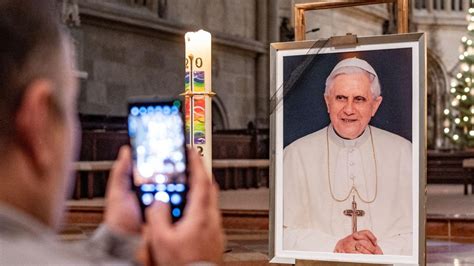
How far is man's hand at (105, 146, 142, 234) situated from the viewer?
77cm

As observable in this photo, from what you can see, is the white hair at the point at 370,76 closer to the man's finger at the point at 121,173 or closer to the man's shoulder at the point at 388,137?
the man's shoulder at the point at 388,137

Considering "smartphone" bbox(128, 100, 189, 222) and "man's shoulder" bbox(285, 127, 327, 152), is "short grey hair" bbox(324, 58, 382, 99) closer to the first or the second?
"man's shoulder" bbox(285, 127, 327, 152)

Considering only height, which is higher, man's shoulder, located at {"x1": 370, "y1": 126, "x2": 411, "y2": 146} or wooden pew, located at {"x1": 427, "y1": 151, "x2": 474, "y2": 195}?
man's shoulder, located at {"x1": 370, "y1": 126, "x2": 411, "y2": 146}

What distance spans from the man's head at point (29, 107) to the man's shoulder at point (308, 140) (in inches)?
122

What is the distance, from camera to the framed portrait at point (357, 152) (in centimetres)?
357

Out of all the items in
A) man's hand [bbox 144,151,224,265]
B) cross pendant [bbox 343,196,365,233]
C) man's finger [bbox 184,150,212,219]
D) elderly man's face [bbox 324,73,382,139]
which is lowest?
cross pendant [bbox 343,196,365,233]

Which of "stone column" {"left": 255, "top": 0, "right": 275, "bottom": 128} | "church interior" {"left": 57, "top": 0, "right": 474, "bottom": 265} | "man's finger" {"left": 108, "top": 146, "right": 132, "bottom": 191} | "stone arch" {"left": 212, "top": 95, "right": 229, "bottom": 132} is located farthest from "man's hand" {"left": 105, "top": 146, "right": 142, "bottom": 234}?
"stone column" {"left": 255, "top": 0, "right": 275, "bottom": 128}

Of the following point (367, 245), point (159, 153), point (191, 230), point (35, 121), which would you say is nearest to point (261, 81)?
point (367, 245)

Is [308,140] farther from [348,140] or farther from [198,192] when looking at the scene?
[198,192]

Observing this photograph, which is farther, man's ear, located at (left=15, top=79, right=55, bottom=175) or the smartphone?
the smartphone

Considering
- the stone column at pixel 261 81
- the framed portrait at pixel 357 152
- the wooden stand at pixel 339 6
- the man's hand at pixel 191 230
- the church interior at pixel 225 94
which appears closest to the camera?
the man's hand at pixel 191 230

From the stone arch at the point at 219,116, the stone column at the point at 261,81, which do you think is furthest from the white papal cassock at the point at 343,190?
the stone column at the point at 261,81

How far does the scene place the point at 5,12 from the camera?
64cm

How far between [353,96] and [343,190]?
1.34ft
